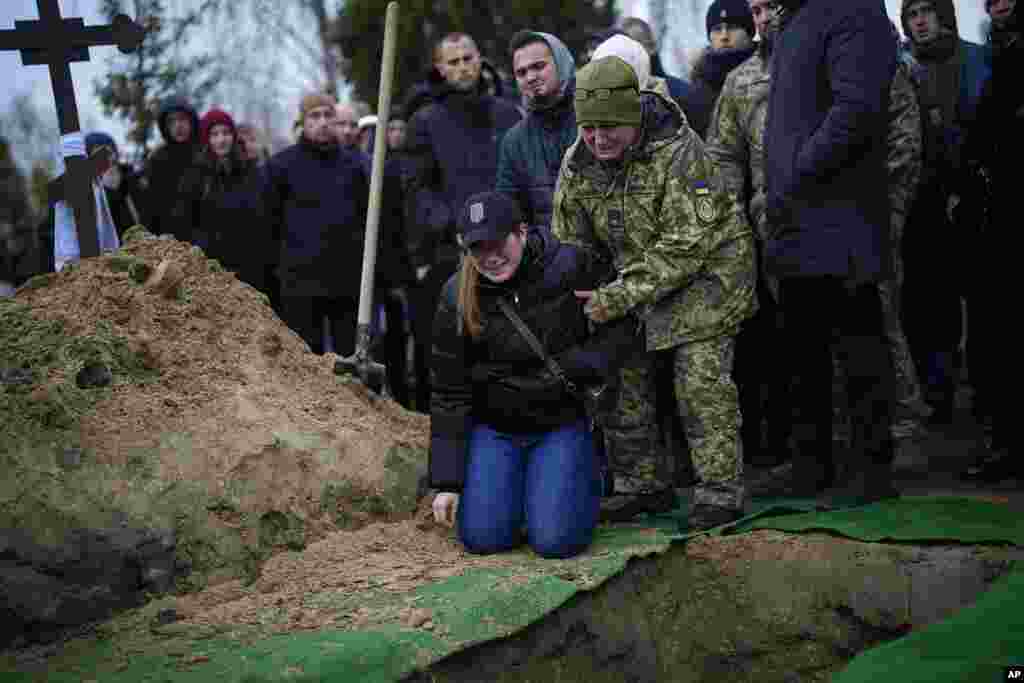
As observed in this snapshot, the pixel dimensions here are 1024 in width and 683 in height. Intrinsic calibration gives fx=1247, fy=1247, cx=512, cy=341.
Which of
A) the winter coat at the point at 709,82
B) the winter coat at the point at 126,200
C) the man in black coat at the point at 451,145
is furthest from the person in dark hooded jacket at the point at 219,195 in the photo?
the winter coat at the point at 709,82

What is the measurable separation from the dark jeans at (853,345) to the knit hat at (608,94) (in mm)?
1105

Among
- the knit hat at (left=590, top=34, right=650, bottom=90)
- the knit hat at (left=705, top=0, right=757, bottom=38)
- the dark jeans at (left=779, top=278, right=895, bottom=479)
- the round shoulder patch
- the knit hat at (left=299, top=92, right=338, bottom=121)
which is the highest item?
the knit hat at (left=705, top=0, right=757, bottom=38)

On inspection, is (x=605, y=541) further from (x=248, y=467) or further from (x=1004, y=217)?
(x=1004, y=217)

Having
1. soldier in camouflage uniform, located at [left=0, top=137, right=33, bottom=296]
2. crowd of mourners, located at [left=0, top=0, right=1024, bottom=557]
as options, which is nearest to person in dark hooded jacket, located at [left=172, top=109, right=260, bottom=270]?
crowd of mourners, located at [left=0, top=0, right=1024, bottom=557]

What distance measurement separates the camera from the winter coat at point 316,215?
7582mm

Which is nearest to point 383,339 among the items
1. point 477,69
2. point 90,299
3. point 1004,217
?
point 477,69

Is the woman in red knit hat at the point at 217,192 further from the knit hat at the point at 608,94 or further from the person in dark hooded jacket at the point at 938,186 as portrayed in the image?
the person in dark hooded jacket at the point at 938,186

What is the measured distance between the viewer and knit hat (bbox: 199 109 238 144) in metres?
7.99

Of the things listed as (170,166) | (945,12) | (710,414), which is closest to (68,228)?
(170,166)

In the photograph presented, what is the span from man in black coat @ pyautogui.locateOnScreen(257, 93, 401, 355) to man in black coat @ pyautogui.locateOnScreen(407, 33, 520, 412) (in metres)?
0.57

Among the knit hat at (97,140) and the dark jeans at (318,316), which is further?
the knit hat at (97,140)

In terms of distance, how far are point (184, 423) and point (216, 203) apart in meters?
3.50

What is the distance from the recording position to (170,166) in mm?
8070

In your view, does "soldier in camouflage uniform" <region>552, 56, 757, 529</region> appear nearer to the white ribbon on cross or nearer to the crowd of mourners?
the crowd of mourners
